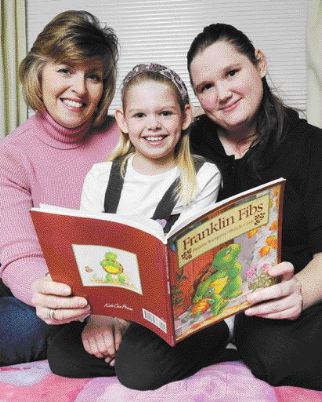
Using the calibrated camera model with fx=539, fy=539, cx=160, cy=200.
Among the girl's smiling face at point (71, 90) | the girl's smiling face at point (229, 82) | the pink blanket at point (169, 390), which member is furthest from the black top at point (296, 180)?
the girl's smiling face at point (71, 90)

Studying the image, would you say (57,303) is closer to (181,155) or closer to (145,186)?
(145,186)

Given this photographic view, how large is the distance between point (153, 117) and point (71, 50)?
302 millimetres

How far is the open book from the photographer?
0.92 meters

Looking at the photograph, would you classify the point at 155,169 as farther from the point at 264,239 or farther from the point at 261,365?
the point at 261,365

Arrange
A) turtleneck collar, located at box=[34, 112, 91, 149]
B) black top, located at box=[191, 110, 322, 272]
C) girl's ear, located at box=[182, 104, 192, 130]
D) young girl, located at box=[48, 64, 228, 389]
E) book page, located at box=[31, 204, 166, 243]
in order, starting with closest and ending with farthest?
book page, located at box=[31, 204, 166, 243]
young girl, located at box=[48, 64, 228, 389]
black top, located at box=[191, 110, 322, 272]
girl's ear, located at box=[182, 104, 192, 130]
turtleneck collar, located at box=[34, 112, 91, 149]

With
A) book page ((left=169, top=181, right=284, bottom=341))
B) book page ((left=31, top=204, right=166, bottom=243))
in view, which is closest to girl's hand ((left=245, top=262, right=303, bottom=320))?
book page ((left=169, top=181, right=284, bottom=341))

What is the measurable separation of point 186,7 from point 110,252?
7.38 ft

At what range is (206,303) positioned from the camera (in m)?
1.01

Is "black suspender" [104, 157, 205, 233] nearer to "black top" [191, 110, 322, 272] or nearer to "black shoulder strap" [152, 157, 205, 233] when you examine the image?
"black shoulder strap" [152, 157, 205, 233]

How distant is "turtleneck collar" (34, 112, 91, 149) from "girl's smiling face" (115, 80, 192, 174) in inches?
8.8

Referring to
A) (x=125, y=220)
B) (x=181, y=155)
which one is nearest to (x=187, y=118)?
(x=181, y=155)

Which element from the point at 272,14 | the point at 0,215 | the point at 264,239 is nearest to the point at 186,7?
the point at 272,14

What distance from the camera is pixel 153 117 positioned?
1316mm

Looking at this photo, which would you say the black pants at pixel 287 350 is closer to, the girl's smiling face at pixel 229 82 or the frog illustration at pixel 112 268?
the frog illustration at pixel 112 268
